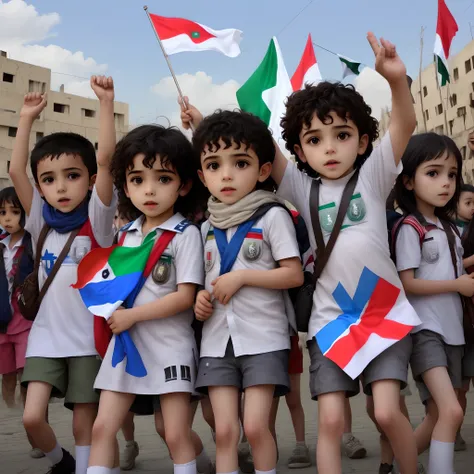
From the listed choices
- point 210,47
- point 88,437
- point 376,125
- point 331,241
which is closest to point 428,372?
point 331,241

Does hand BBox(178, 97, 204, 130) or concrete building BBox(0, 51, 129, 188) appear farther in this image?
concrete building BBox(0, 51, 129, 188)

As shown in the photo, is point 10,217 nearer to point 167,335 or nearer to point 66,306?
point 66,306

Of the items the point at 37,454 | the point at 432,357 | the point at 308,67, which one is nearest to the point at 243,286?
the point at 432,357

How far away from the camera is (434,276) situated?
3775 millimetres

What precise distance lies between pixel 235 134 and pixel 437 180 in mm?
1109

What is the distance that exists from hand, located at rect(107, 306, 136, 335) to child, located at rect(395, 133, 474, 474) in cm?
134

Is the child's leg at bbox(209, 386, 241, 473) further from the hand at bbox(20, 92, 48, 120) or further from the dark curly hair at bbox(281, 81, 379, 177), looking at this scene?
the hand at bbox(20, 92, 48, 120)

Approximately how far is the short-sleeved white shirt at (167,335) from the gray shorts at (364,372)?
0.59m

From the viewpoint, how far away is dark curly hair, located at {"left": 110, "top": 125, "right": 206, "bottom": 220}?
3.64m

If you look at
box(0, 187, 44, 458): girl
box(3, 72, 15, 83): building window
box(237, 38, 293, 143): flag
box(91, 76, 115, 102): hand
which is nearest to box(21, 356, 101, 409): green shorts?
box(91, 76, 115, 102): hand

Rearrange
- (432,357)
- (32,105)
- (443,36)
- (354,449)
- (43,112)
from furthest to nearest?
(43,112) < (443,36) < (354,449) < (32,105) < (432,357)

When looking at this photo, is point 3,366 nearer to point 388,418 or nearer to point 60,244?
point 60,244

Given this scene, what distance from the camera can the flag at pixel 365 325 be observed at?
3.26 metres

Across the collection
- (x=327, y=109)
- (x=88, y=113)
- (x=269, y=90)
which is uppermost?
(x=88, y=113)
